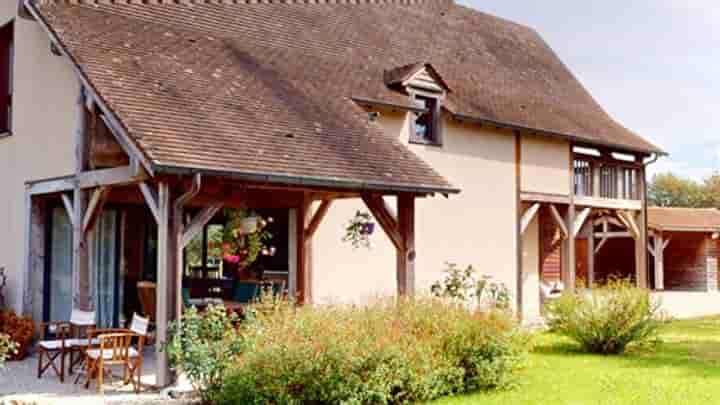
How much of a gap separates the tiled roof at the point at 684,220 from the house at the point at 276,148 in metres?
10.6

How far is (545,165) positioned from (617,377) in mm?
9297

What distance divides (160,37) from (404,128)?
495 centimetres

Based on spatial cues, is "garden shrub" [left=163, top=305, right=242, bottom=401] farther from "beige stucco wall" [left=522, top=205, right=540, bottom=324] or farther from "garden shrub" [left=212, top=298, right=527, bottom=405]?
"beige stucco wall" [left=522, top=205, right=540, bottom=324]

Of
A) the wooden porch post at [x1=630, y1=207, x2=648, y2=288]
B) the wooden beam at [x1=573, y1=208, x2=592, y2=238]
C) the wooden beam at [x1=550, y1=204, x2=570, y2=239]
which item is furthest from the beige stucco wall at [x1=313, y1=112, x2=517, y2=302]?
the wooden porch post at [x1=630, y1=207, x2=648, y2=288]

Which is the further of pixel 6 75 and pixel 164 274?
pixel 6 75

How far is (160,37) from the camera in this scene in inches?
479

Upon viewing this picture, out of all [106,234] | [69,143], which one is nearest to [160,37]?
[69,143]

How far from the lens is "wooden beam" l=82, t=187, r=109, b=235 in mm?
10305

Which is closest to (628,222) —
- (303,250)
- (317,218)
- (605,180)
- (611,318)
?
(605,180)

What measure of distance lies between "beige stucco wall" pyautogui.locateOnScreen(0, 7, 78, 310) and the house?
44 mm

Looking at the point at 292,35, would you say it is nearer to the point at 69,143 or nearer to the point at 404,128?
the point at 404,128

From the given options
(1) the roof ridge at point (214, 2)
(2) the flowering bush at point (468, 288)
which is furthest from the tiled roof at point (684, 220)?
(2) the flowering bush at point (468, 288)

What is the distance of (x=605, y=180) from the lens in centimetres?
2008

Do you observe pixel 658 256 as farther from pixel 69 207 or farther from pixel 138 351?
pixel 138 351
